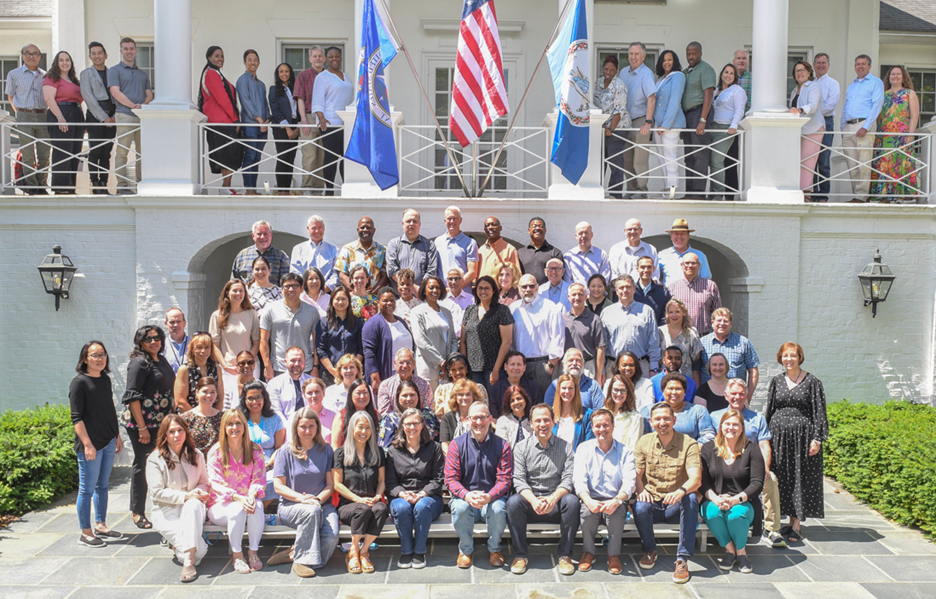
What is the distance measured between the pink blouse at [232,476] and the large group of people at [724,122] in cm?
586

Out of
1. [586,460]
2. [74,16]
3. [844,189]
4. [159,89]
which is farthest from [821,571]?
[74,16]

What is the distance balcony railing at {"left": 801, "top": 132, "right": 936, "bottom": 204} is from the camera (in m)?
9.84

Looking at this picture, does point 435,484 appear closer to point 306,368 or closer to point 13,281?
point 306,368

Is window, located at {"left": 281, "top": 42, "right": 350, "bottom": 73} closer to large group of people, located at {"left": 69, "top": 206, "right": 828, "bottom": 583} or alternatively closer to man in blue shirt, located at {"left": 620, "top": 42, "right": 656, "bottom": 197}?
man in blue shirt, located at {"left": 620, "top": 42, "right": 656, "bottom": 197}

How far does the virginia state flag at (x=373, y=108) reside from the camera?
27.5 feet

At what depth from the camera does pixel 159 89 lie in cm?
939

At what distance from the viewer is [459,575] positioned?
5.66 meters

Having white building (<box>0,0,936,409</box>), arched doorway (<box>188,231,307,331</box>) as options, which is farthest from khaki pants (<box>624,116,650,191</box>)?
arched doorway (<box>188,231,307,331</box>)

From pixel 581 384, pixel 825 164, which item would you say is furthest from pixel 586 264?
pixel 825 164

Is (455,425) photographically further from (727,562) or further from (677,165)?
(677,165)

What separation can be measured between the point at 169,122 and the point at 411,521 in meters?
6.10

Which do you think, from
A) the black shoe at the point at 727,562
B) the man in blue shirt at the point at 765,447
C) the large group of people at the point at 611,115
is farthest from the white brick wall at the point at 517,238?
the black shoe at the point at 727,562

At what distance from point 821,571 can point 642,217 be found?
15.9ft

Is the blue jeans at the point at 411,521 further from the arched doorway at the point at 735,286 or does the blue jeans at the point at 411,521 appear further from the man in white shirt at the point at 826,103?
the man in white shirt at the point at 826,103
